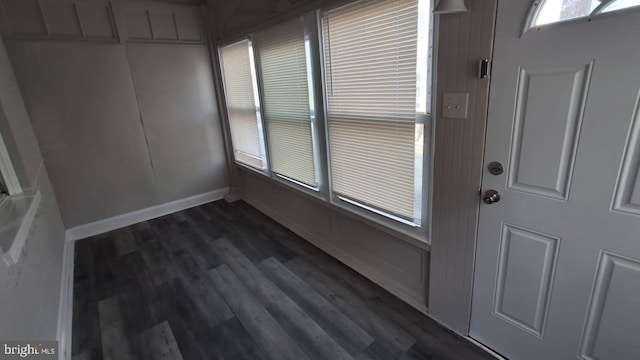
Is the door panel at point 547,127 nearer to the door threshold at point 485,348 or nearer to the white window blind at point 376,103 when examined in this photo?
the white window blind at point 376,103

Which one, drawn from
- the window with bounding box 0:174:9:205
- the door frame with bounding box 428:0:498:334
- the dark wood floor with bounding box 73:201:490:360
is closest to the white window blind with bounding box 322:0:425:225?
the door frame with bounding box 428:0:498:334

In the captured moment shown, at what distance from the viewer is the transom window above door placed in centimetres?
100

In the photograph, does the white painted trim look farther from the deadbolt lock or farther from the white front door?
the deadbolt lock

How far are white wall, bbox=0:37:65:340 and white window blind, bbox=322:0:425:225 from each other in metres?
1.94

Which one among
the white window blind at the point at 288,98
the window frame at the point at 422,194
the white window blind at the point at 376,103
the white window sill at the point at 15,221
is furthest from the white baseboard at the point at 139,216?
the white window blind at the point at 376,103

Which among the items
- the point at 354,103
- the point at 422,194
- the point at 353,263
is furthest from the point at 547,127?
the point at 353,263

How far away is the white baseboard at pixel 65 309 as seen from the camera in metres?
1.81

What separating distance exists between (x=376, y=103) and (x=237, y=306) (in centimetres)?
175

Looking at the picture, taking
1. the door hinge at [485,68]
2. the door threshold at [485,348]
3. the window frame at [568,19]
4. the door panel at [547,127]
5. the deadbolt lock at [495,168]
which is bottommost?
the door threshold at [485,348]

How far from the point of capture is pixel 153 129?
3693 mm

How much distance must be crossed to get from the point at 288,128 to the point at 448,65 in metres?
1.69

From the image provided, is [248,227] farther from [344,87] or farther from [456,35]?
[456,35]

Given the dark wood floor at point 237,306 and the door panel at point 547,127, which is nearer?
the door panel at point 547,127

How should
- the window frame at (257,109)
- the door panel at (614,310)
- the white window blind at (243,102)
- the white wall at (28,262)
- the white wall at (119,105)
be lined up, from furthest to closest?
the white window blind at (243,102) < the window frame at (257,109) < the white wall at (119,105) < the white wall at (28,262) < the door panel at (614,310)
